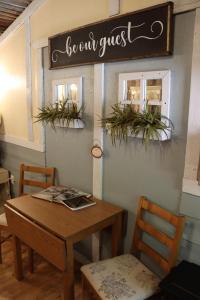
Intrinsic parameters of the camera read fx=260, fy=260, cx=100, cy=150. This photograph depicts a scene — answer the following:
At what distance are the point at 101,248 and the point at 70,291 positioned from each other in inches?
23.7

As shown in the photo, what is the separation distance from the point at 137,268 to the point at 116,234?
13.4 inches

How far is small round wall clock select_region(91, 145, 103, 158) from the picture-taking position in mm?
2078

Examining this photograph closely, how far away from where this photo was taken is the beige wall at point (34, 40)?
198 centimetres

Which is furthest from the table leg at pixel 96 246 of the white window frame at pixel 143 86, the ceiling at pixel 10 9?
the ceiling at pixel 10 9

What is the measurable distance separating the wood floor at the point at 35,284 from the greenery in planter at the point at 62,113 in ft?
4.36

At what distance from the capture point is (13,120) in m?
3.21

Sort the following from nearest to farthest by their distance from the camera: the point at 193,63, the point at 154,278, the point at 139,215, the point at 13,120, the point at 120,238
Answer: the point at 193,63 → the point at 154,278 → the point at 139,215 → the point at 120,238 → the point at 13,120

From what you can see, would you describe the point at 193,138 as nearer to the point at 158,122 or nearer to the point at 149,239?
the point at 158,122

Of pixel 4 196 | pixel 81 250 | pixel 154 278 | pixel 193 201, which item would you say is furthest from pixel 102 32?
pixel 4 196

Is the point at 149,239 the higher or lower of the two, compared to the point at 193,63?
lower

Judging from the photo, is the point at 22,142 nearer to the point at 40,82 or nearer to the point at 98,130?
the point at 40,82

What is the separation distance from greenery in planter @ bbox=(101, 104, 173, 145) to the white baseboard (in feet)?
3.77

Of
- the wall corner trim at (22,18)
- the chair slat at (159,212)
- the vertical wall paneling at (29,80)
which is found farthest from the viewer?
the vertical wall paneling at (29,80)

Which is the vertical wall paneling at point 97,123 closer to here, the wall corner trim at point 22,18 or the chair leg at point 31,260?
the chair leg at point 31,260
